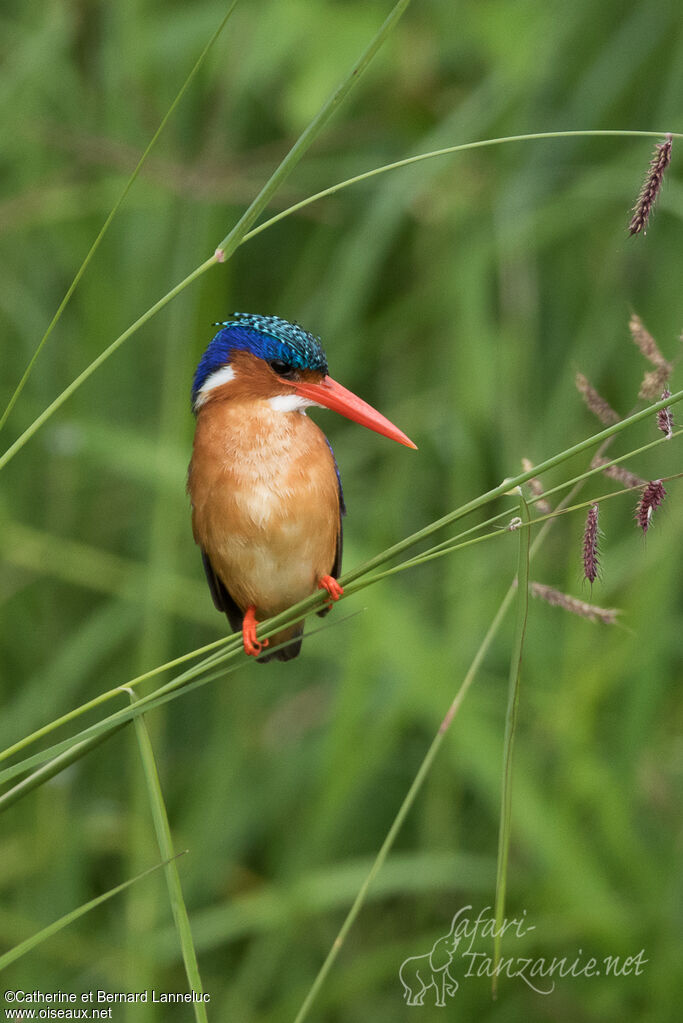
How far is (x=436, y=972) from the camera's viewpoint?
8.74ft

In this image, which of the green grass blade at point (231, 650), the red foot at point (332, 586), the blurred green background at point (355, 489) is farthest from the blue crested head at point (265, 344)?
the green grass blade at point (231, 650)

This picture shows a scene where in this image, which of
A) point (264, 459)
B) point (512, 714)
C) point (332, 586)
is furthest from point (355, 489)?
point (512, 714)

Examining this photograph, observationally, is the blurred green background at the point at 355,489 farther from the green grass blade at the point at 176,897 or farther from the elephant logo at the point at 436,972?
the green grass blade at the point at 176,897

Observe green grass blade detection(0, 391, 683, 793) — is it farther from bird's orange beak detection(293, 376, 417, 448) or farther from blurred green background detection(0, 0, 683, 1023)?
blurred green background detection(0, 0, 683, 1023)

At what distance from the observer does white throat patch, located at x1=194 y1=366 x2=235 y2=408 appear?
211 cm

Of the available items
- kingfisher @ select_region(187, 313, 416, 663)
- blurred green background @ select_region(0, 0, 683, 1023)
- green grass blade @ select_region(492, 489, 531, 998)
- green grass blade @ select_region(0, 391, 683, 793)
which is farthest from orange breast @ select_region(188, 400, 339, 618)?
green grass blade @ select_region(492, 489, 531, 998)

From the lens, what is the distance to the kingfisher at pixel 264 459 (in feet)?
6.50

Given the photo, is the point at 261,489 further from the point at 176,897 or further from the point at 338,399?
the point at 176,897

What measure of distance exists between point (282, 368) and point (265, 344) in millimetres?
57

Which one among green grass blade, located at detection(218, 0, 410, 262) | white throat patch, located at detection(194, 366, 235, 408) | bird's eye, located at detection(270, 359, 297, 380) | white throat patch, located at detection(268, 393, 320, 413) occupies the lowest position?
green grass blade, located at detection(218, 0, 410, 262)

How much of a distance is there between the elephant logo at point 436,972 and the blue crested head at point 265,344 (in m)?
1.32

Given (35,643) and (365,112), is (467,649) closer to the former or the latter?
(35,643)

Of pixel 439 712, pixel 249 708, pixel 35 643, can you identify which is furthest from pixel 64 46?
pixel 439 712

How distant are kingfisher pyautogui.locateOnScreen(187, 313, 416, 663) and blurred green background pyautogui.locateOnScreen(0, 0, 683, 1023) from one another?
526 mm
